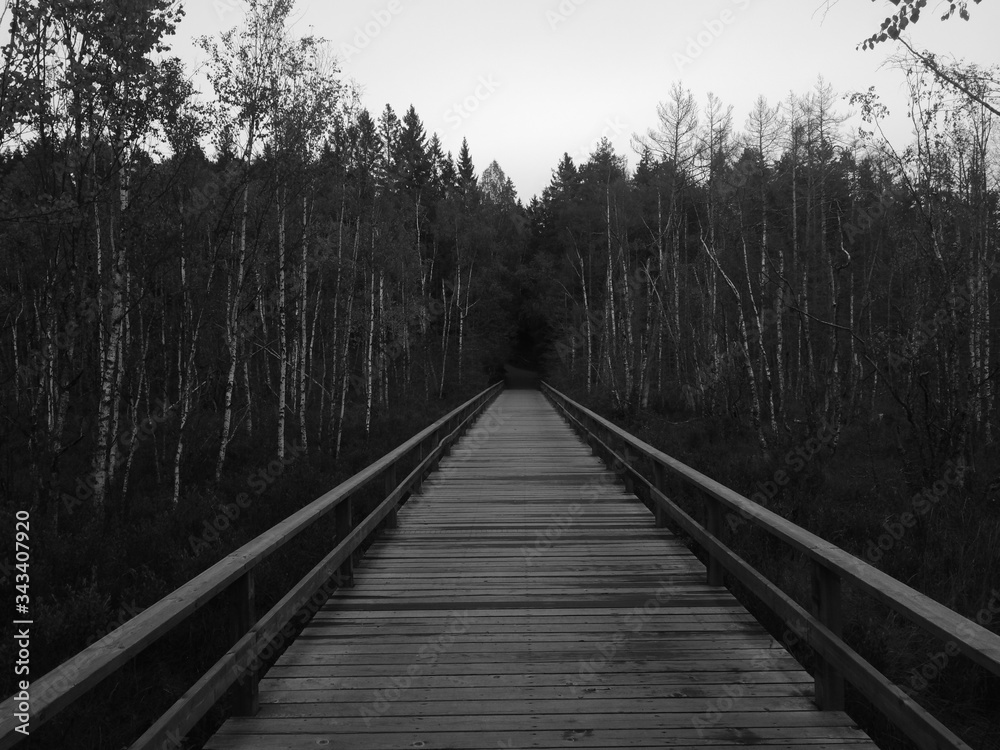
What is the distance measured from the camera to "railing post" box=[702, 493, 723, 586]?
4.74 metres

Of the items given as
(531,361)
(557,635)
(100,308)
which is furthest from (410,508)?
(531,361)

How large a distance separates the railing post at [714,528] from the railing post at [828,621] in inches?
65.5

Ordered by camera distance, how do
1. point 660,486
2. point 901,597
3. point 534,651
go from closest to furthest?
point 901,597 → point 534,651 → point 660,486

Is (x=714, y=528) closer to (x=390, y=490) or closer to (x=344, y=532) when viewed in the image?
(x=344, y=532)

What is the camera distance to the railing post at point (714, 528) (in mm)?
4742

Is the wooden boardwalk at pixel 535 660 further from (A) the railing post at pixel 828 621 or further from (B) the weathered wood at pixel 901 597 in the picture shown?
(B) the weathered wood at pixel 901 597

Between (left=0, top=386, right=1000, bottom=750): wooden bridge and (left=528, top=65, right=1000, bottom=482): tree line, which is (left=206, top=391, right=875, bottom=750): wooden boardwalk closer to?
(left=0, top=386, right=1000, bottom=750): wooden bridge

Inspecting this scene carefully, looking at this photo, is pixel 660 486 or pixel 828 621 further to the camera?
pixel 660 486

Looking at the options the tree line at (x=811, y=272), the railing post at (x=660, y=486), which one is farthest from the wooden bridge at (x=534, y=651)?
the tree line at (x=811, y=272)

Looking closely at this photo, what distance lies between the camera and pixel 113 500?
9812 mm

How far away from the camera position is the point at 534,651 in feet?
12.2

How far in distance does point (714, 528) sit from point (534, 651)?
5.91 ft

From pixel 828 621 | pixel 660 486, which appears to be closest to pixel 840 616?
pixel 828 621

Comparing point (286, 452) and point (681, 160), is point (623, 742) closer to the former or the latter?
point (286, 452)
